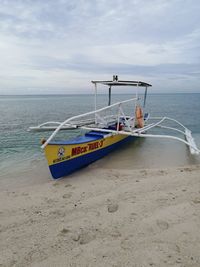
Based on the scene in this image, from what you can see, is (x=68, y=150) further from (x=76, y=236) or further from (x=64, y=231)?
(x=76, y=236)

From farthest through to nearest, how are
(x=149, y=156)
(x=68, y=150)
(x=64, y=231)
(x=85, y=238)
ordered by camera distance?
(x=149, y=156) → (x=68, y=150) → (x=64, y=231) → (x=85, y=238)

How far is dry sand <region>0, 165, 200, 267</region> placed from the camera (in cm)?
242

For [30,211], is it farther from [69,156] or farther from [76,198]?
[69,156]

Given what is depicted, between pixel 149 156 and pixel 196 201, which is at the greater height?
pixel 196 201

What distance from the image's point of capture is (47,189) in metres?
4.41

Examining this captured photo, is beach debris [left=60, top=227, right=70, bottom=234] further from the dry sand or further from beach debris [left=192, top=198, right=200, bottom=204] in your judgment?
beach debris [left=192, top=198, right=200, bottom=204]

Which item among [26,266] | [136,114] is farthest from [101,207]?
[136,114]

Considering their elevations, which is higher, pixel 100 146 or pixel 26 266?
pixel 100 146

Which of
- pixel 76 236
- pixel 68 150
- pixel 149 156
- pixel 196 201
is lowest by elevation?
pixel 149 156

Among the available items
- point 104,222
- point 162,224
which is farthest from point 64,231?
point 162,224

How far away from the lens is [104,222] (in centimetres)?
309

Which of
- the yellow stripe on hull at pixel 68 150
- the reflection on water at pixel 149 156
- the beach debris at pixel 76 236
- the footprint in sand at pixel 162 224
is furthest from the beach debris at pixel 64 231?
the reflection on water at pixel 149 156

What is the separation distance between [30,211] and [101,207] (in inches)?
47.3

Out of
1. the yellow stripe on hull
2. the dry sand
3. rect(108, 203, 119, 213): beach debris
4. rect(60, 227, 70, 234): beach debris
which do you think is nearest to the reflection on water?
the yellow stripe on hull
